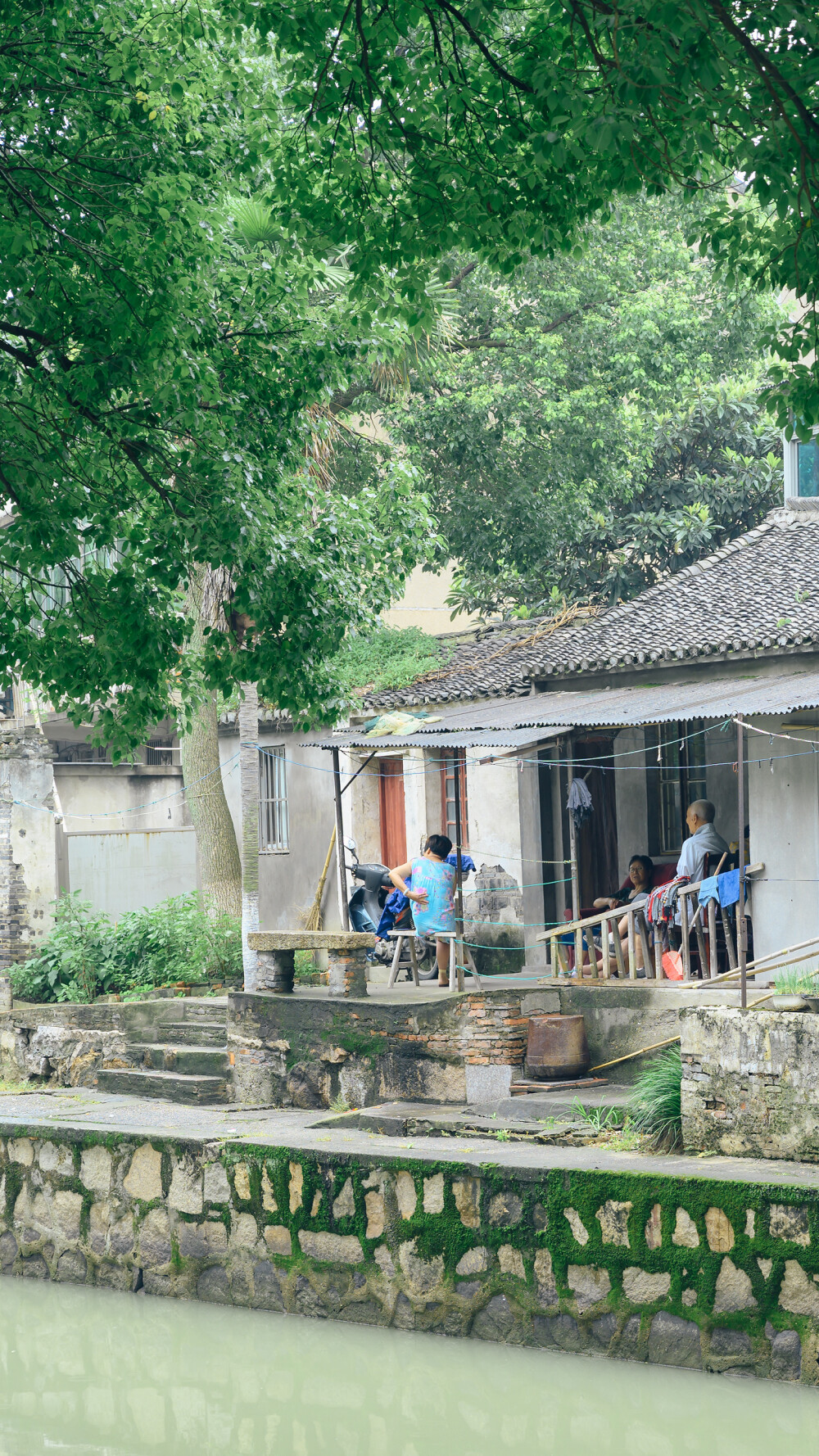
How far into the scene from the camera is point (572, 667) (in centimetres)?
1445

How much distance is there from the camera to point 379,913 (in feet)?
52.3

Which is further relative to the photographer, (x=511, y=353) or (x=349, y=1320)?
(x=511, y=353)

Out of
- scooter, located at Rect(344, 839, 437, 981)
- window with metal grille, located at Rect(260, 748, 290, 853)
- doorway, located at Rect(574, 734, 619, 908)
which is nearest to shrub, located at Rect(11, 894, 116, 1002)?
window with metal grille, located at Rect(260, 748, 290, 853)

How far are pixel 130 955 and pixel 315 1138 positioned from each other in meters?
6.25

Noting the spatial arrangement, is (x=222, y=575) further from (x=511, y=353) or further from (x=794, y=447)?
(x=794, y=447)

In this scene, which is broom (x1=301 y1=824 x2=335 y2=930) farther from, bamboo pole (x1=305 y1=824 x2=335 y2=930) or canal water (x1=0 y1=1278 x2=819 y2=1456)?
canal water (x1=0 y1=1278 x2=819 y2=1456)

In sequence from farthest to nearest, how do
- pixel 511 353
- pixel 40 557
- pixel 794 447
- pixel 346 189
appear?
pixel 511 353 < pixel 794 447 < pixel 40 557 < pixel 346 189

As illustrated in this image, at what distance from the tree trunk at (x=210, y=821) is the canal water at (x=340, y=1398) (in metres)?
7.20

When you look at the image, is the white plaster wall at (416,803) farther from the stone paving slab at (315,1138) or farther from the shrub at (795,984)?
the shrub at (795,984)

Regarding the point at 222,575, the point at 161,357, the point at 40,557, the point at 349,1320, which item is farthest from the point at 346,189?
the point at 222,575

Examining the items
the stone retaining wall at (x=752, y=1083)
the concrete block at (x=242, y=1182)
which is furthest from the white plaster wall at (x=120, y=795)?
the stone retaining wall at (x=752, y=1083)

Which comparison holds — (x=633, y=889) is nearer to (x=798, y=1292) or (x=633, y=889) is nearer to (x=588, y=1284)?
(x=588, y=1284)

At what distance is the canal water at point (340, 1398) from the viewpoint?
25.3 feet

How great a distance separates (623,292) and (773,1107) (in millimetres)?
11734
